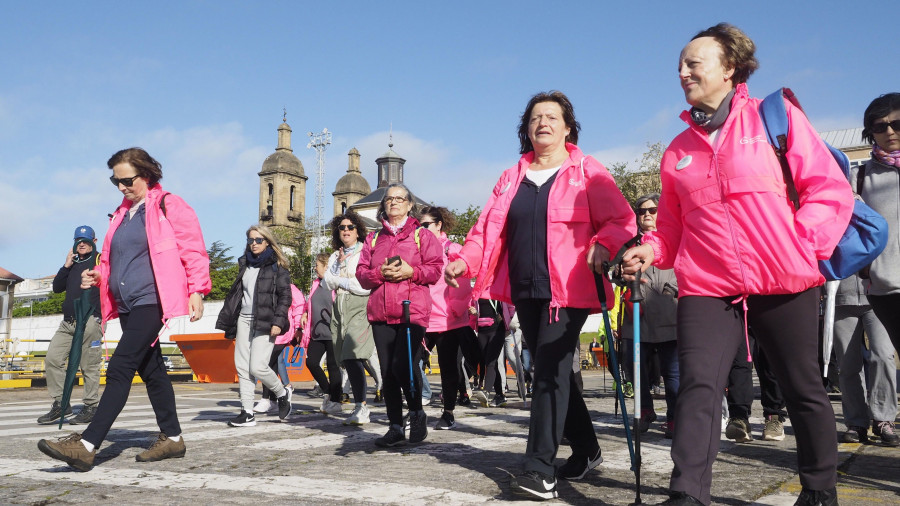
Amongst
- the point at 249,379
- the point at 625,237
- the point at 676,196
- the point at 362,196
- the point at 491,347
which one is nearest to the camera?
the point at 676,196

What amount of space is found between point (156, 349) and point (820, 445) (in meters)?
4.22

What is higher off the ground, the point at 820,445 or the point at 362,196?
the point at 362,196

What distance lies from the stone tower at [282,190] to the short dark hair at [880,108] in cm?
10054

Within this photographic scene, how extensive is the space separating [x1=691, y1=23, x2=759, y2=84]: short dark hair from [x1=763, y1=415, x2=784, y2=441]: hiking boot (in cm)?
356

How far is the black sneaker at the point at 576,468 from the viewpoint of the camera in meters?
4.41

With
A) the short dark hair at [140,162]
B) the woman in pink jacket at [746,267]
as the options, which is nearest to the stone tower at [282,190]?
the short dark hair at [140,162]

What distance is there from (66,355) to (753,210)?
8659 millimetres

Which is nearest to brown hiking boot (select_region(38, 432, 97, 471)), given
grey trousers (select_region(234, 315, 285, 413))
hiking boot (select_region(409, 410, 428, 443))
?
hiking boot (select_region(409, 410, 428, 443))

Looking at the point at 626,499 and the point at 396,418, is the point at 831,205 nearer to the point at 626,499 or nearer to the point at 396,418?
the point at 626,499

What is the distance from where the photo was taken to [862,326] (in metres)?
6.05

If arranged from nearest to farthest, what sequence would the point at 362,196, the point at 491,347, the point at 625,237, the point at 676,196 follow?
the point at 676,196
the point at 625,237
the point at 491,347
the point at 362,196

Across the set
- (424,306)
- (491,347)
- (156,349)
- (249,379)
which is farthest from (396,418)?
(491,347)

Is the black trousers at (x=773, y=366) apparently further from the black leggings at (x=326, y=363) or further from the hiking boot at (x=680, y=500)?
the black leggings at (x=326, y=363)

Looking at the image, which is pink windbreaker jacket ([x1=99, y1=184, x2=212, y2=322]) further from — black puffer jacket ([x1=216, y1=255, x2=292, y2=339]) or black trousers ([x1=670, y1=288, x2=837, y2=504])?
black trousers ([x1=670, y1=288, x2=837, y2=504])
